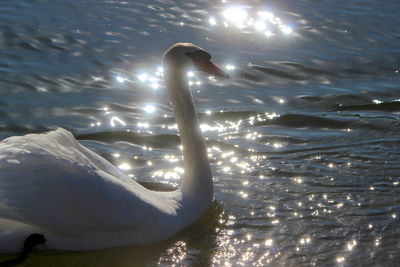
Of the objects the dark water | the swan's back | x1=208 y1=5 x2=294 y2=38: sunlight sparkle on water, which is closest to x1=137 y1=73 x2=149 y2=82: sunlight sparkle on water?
the dark water

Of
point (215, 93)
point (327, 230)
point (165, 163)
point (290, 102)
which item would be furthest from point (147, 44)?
point (327, 230)

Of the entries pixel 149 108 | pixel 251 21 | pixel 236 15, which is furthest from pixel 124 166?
pixel 236 15

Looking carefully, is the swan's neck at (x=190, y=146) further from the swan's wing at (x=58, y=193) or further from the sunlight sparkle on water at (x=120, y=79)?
the sunlight sparkle on water at (x=120, y=79)

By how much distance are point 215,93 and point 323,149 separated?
2101mm

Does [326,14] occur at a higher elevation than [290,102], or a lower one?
higher

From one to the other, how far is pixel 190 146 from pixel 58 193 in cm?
161

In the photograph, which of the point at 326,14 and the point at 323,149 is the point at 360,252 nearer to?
the point at 323,149

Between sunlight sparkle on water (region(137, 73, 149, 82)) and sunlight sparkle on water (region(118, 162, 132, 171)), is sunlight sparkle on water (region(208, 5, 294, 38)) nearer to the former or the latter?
sunlight sparkle on water (region(137, 73, 149, 82))

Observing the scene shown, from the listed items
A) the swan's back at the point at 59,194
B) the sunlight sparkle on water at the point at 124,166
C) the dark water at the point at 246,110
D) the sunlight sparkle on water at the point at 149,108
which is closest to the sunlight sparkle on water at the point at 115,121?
the dark water at the point at 246,110

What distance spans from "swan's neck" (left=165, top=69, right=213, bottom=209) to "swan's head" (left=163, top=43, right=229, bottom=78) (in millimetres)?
63

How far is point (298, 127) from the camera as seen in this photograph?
390 inches

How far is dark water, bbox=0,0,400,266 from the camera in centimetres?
717

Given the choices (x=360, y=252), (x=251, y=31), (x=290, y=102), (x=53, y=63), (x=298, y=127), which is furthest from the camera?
(x=251, y=31)

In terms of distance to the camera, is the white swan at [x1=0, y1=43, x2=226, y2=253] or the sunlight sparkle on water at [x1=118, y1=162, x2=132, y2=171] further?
the sunlight sparkle on water at [x1=118, y1=162, x2=132, y2=171]
